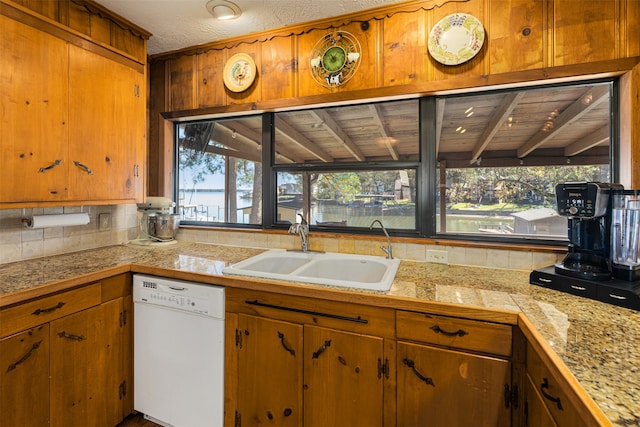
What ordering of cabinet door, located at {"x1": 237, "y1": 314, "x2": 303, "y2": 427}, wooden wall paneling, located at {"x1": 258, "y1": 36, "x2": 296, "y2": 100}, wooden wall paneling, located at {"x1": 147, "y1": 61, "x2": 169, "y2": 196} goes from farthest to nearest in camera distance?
wooden wall paneling, located at {"x1": 147, "y1": 61, "x2": 169, "y2": 196}, wooden wall paneling, located at {"x1": 258, "y1": 36, "x2": 296, "y2": 100}, cabinet door, located at {"x1": 237, "y1": 314, "x2": 303, "y2": 427}

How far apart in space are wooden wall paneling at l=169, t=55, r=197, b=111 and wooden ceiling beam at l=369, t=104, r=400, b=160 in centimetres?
138

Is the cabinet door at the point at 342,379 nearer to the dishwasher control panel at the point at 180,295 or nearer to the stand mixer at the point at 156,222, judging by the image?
the dishwasher control panel at the point at 180,295

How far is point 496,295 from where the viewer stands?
1.23 m

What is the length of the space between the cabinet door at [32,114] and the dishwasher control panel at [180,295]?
26.9 inches

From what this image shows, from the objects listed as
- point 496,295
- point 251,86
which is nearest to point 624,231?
point 496,295

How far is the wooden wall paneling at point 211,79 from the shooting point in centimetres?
221

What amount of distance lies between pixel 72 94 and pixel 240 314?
1566 millimetres

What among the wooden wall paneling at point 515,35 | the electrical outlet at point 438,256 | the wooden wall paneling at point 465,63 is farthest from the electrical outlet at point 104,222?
the wooden wall paneling at point 515,35

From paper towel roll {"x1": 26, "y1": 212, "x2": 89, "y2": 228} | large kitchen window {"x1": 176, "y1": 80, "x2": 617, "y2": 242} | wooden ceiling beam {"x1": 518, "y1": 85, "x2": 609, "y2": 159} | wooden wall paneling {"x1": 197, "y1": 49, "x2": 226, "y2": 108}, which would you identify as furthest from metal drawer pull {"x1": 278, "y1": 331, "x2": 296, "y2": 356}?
wooden wall paneling {"x1": 197, "y1": 49, "x2": 226, "y2": 108}

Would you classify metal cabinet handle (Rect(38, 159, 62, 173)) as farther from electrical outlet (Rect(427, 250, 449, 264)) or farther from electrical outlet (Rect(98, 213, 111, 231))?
electrical outlet (Rect(427, 250, 449, 264))

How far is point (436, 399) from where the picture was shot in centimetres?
116

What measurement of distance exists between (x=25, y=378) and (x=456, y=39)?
264 cm

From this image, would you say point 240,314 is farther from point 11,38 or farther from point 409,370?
point 11,38

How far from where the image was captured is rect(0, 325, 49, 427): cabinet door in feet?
3.98
